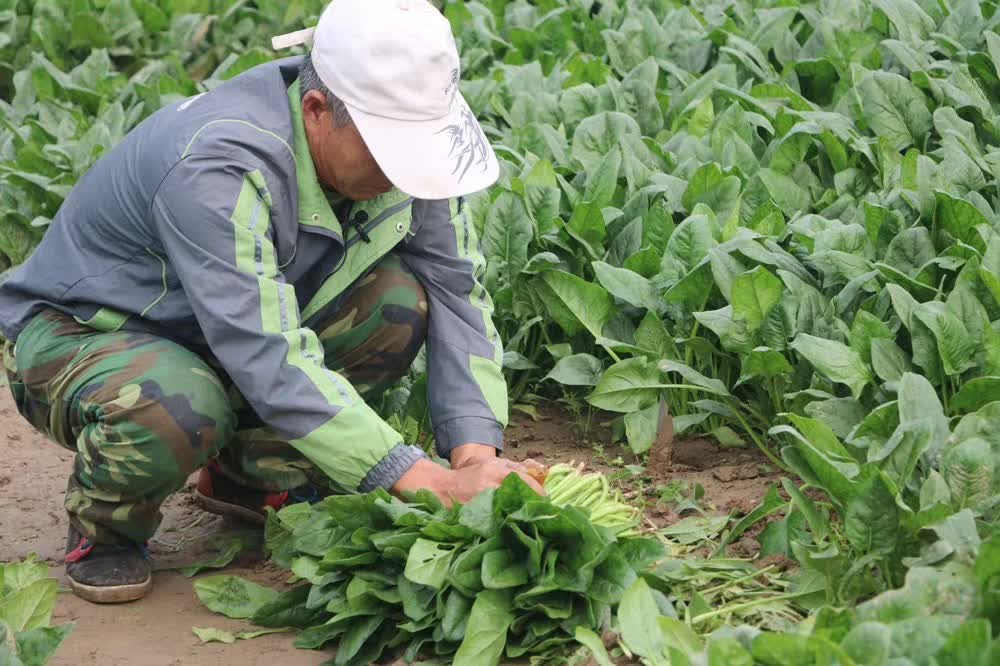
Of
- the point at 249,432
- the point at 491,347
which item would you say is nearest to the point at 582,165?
the point at 491,347

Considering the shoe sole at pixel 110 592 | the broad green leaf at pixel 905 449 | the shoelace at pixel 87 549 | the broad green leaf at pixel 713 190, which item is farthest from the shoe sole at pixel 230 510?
the broad green leaf at pixel 905 449

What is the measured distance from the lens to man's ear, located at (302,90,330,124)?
288cm

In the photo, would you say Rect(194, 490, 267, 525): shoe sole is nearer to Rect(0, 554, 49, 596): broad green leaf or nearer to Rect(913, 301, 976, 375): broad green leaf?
Rect(0, 554, 49, 596): broad green leaf

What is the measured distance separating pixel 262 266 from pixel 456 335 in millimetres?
661

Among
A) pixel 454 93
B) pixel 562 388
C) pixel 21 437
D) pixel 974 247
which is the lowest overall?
pixel 21 437

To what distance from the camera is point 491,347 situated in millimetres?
3361

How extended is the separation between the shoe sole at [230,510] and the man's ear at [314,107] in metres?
1.11

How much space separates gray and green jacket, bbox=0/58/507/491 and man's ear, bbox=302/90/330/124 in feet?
0.16

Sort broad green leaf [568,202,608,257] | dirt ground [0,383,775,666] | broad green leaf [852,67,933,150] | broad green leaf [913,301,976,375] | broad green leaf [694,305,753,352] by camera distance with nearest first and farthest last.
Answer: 1. dirt ground [0,383,775,666]
2. broad green leaf [913,301,976,375]
3. broad green leaf [694,305,753,352]
4. broad green leaf [568,202,608,257]
5. broad green leaf [852,67,933,150]

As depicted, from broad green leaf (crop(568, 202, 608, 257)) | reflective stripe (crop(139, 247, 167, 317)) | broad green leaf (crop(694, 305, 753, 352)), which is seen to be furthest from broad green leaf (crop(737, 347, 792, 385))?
reflective stripe (crop(139, 247, 167, 317))

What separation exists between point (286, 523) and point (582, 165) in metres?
1.76

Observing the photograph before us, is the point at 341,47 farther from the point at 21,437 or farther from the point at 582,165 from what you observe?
the point at 21,437

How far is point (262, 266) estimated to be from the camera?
282cm

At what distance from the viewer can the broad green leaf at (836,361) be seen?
3.14m
